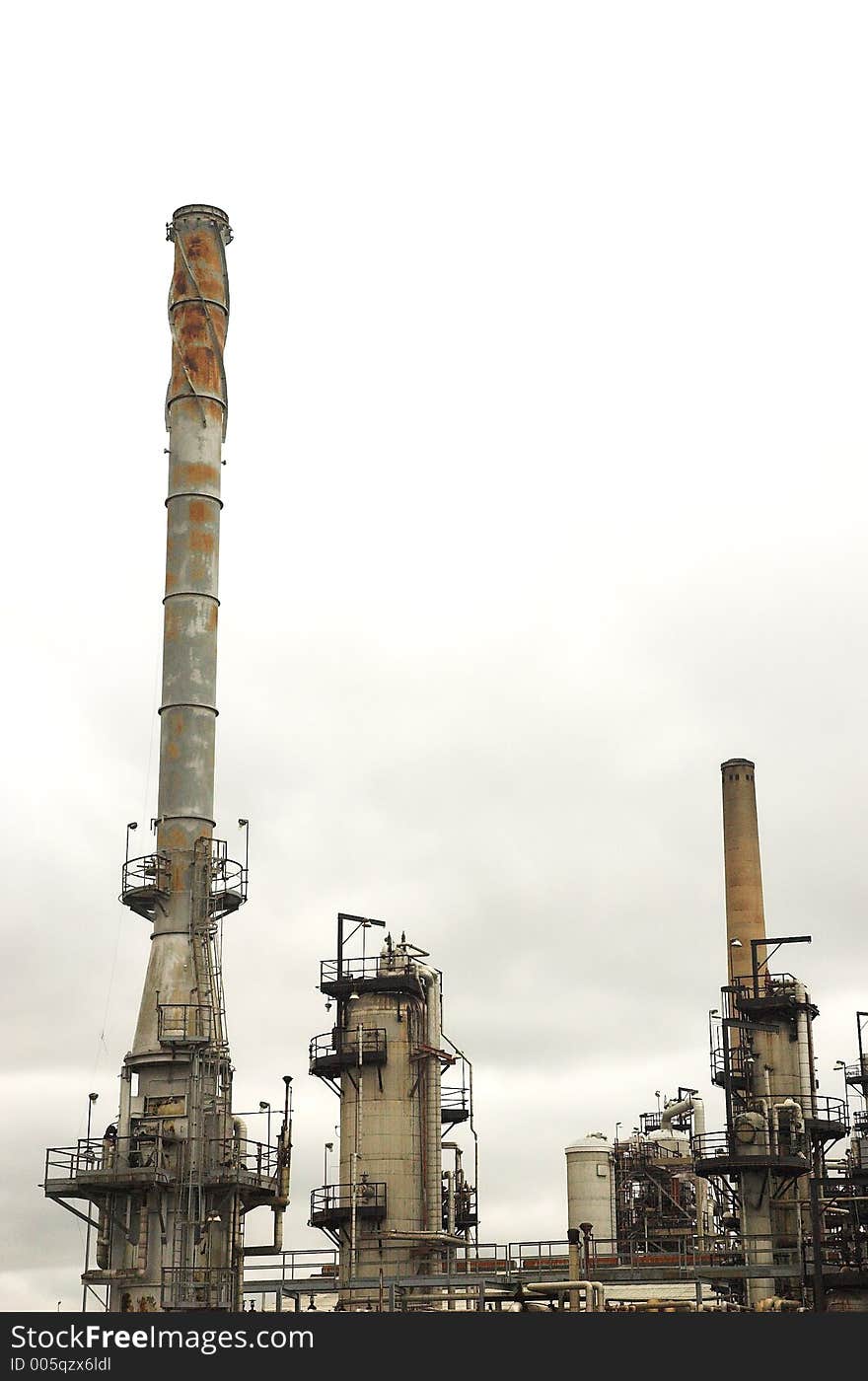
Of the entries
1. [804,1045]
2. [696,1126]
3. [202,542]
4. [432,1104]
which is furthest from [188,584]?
[696,1126]

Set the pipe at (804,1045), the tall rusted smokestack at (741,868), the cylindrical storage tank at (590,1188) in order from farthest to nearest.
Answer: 1. the tall rusted smokestack at (741,868)
2. the cylindrical storage tank at (590,1188)
3. the pipe at (804,1045)

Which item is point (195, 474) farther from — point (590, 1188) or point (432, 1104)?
point (590, 1188)

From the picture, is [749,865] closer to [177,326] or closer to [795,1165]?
[795,1165]

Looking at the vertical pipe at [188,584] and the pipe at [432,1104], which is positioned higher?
the vertical pipe at [188,584]

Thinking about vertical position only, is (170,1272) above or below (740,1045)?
below

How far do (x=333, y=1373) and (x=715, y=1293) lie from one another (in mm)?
29853

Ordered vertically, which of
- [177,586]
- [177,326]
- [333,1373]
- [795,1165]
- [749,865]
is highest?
[177,326]

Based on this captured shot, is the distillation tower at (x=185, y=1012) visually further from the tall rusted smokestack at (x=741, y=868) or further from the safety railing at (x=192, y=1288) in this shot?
the tall rusted smokestack at (x=741, y=868)

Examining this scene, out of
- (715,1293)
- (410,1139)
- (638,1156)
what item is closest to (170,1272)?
(410,1139)

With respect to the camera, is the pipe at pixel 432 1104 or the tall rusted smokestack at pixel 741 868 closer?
the pipe at pixel 432 1104

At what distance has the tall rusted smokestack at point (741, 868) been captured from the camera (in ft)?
208

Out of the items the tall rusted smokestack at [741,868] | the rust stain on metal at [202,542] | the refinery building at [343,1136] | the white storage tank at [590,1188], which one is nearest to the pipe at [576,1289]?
the refinery building at [343,1136]

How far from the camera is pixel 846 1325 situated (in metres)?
27.3

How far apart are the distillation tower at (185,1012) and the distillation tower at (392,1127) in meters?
5.56
